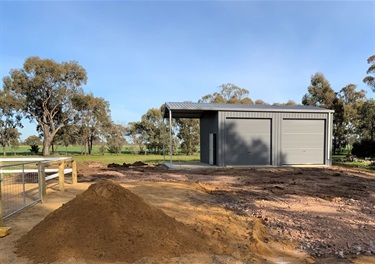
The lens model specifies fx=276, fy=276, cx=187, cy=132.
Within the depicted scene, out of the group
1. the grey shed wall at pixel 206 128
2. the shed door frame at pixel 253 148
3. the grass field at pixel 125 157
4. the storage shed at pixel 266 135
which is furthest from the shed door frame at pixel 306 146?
the grass field at pixel 125 157

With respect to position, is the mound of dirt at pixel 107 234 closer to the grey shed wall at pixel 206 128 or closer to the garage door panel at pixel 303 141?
the grey shed wall at pixel 206 128

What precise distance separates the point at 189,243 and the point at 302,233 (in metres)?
2.36

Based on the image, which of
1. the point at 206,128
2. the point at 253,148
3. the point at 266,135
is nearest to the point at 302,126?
the point at 266,135

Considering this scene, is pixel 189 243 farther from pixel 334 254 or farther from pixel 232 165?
pixel 232 165

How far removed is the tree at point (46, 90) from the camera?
116 feet

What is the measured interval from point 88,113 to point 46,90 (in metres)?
6.54

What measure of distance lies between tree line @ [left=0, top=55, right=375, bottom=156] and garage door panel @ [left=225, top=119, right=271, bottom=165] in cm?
1641

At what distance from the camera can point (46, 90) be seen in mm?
37312

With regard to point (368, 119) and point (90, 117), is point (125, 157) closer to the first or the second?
point (90, 117)

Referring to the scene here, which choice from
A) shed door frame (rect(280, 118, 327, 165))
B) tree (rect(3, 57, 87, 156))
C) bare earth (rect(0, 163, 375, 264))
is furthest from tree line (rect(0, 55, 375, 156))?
bare earth (rect(0, 163, 375, 264))

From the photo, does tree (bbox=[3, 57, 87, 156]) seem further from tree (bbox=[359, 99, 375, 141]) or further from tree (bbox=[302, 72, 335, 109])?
tree (bbox=[359, 99, 375, 141])

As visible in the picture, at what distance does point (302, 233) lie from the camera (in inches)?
206

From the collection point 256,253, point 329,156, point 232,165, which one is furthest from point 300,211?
point 329,156

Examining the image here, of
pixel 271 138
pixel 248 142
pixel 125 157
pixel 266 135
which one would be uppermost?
pixel 266 135
